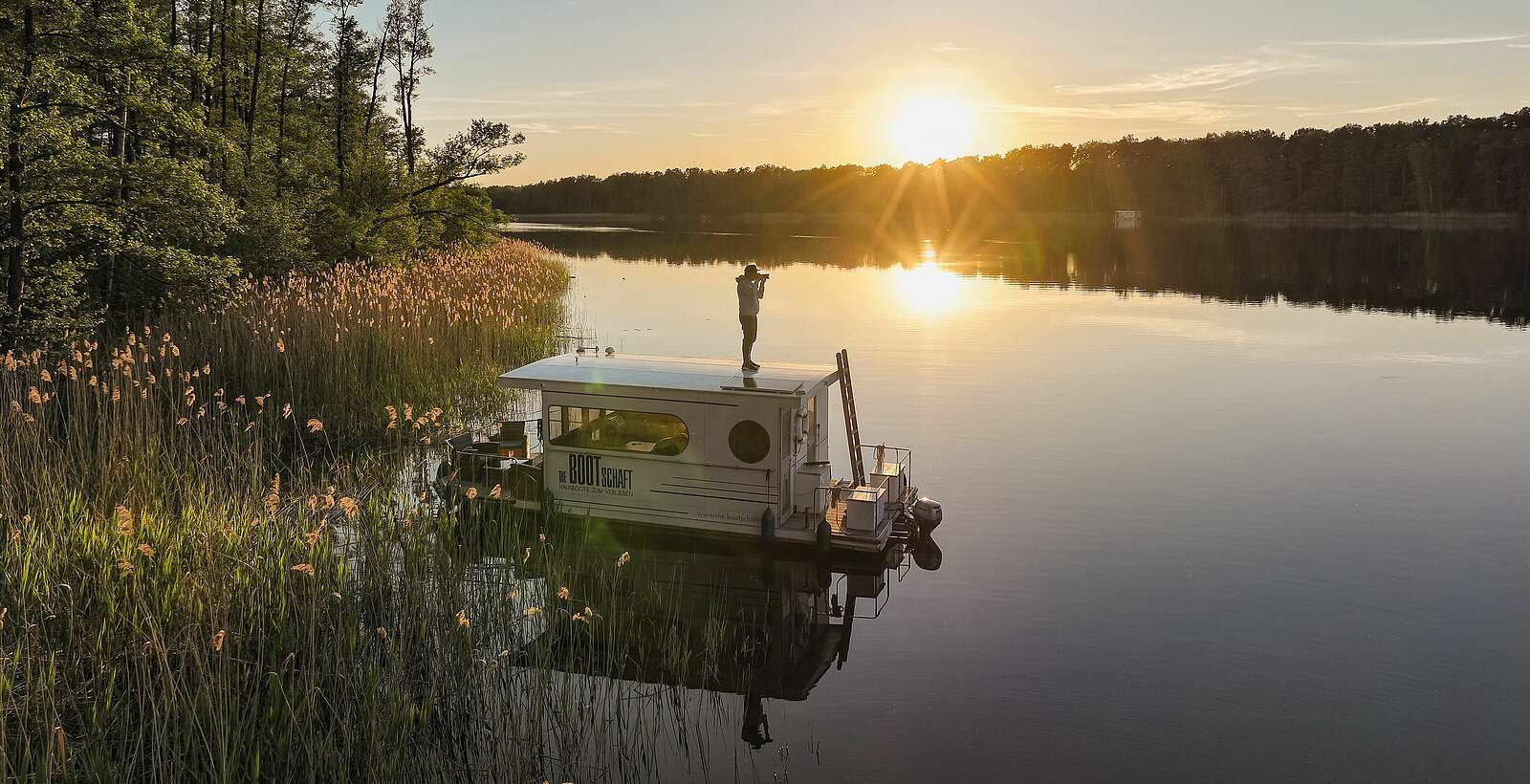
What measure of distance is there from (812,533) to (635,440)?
10.7ft

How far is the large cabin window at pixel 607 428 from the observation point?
55.2 ft

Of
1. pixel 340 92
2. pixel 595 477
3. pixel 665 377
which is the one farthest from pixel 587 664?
pixel 340 92

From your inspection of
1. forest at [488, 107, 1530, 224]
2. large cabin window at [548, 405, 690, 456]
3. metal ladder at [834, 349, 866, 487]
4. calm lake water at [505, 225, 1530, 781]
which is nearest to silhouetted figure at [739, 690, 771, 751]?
calm lake water at [505, 225, 1530, 781]

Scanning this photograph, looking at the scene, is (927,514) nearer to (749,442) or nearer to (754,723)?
(749,442)

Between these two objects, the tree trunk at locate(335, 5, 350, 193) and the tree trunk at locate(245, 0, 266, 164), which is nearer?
the tree trunk at locate(245, 0, 266, 164)

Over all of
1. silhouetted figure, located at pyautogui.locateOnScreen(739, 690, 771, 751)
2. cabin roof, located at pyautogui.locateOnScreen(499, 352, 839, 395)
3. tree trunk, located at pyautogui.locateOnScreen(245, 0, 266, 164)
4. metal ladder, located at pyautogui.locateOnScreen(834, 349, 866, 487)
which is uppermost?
tree trunk, located at pyautogui.locateOnScreen(245, 0, 266, 164)

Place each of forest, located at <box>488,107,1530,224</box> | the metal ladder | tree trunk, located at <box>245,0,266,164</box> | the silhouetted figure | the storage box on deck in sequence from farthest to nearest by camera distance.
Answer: forest, located at <box>488,107,1530,224</box> → tree trunk, located at <box>245,0,266,164</box> → the metal ladder → the storage box on deck → the silhouetted figure

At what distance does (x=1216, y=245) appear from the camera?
10431 cm

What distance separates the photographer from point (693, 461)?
16453 millimetres

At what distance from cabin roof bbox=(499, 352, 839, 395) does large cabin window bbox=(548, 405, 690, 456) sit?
17.5 inches

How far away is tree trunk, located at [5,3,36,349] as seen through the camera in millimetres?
16766

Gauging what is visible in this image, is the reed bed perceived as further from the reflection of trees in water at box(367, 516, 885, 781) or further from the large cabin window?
the large cabin window

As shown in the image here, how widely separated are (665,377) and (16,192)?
10870 millimetres

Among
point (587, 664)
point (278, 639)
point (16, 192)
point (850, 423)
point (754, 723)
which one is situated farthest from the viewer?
point (850, 423)
